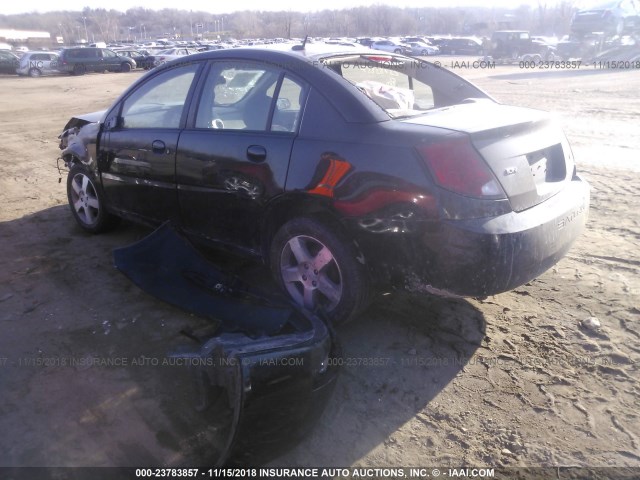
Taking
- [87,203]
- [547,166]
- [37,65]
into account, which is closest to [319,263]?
[547,166]

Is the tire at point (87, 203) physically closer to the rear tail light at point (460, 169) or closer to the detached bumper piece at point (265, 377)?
the detached bumper piece at point (265, 377)

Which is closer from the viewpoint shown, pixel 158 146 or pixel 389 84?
pixel 158 146

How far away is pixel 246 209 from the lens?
3.61 metres

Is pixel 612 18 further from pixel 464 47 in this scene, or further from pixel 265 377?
pixel 265 377

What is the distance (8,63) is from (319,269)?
34.1 m

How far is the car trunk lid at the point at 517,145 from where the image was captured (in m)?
2.94

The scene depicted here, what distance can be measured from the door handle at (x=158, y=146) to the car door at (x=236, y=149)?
0.67ft

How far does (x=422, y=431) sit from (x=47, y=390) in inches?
78.4

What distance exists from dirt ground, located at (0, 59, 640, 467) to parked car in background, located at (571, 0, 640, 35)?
3175cm

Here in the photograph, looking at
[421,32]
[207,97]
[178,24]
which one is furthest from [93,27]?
[207,97]

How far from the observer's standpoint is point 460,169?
9.34 feet

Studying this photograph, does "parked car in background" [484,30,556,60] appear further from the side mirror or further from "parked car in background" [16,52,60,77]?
the side mirror

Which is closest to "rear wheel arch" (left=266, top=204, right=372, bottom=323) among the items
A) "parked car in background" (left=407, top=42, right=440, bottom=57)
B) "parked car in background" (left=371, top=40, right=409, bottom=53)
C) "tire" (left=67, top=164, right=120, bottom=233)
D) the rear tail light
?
the rear tail light

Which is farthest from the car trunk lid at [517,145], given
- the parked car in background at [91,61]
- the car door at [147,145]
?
the parked car in background at [91,61]
